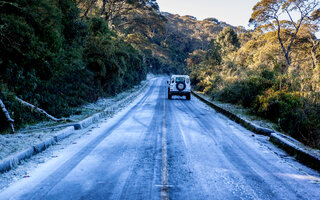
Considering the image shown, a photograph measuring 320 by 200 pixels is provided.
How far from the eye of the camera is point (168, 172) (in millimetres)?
4758

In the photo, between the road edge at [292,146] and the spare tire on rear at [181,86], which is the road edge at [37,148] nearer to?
the road edge at [292,146]

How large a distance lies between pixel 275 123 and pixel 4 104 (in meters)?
10.8

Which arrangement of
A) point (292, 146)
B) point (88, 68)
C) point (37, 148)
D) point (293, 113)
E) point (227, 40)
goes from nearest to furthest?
point (37, 148), point (292, 146), point (293, 113), point (88, 68), point (227, 40)

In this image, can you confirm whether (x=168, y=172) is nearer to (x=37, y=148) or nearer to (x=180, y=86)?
(x=37, y=148)

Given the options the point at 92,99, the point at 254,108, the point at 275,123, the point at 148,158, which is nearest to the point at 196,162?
the point at 148,158

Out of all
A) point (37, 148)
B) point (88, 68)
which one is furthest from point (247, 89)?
point (37, 148)

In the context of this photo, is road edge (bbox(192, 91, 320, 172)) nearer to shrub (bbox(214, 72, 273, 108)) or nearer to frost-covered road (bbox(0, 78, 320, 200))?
frost-covered road (bbox(0, 78, 320, 200))

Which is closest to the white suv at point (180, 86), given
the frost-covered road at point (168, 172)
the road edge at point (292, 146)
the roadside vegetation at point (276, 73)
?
the roadside vegetation at point (276, 73)

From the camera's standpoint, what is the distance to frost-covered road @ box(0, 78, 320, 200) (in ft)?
12.7

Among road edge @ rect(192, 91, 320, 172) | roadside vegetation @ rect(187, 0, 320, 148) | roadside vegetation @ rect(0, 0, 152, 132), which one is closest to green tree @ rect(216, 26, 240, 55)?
roadside vegetation @ rect(187, 0, 320, 148)

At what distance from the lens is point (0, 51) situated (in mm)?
8422

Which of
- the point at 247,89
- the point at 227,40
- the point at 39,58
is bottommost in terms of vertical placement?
the point at 247,89

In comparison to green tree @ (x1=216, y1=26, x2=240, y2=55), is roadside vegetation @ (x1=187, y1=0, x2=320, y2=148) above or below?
below

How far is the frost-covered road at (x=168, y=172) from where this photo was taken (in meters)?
3.88
